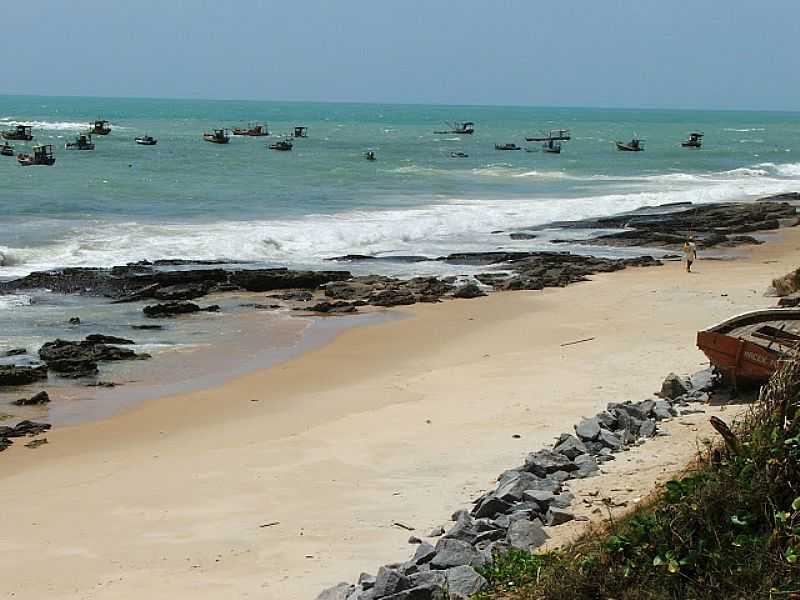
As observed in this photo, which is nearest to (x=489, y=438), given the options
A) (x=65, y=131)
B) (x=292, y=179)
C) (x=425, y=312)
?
(x=425, y=312)

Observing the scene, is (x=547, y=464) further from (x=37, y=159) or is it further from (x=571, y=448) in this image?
(x=37, y=159)

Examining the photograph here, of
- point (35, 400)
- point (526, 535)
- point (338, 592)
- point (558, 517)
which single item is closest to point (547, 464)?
point (558, 517)

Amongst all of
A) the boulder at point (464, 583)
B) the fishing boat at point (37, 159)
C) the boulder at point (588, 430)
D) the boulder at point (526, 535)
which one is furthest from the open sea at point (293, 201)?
the boulder at point (464, 583)

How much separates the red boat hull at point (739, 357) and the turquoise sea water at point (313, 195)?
17.9 m

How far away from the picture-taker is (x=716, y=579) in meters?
5.18

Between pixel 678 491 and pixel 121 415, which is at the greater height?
pixel 678 491

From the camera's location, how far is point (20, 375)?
1537cm

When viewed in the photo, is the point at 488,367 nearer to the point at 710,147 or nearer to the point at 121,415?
the point at 121,415

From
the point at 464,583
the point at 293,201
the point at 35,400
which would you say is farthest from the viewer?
the point at 293,201

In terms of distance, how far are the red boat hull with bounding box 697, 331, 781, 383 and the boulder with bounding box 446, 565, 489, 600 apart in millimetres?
5273

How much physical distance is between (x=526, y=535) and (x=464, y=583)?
1052mm

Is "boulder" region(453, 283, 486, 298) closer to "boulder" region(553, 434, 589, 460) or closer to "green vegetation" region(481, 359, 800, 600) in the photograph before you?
"boulder" region(553, 434, 589, 460)

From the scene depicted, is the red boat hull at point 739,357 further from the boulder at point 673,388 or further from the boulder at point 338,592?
the boulder at point 338,592

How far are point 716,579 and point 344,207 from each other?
1422 inches
